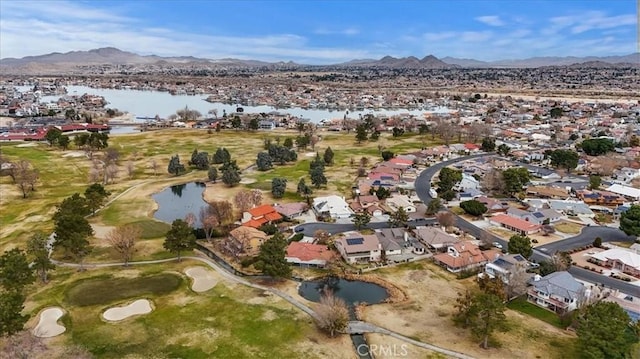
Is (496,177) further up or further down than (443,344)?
further up

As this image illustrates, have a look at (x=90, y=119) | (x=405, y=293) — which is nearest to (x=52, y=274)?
(x=405, y=293)

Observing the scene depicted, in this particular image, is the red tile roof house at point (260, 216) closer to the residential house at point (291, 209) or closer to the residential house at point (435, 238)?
the residential house at point (291, 209)

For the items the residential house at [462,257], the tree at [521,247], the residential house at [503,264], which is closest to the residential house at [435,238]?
the residential house at [462,257]

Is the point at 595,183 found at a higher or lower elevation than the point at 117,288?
higher

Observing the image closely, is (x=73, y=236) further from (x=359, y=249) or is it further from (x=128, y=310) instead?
(x=359, y=249)

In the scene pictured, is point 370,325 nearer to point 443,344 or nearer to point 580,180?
point 443,344

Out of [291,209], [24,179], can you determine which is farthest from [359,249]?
[24,179]

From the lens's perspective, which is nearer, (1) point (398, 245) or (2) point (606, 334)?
(2) point (606, 334)
